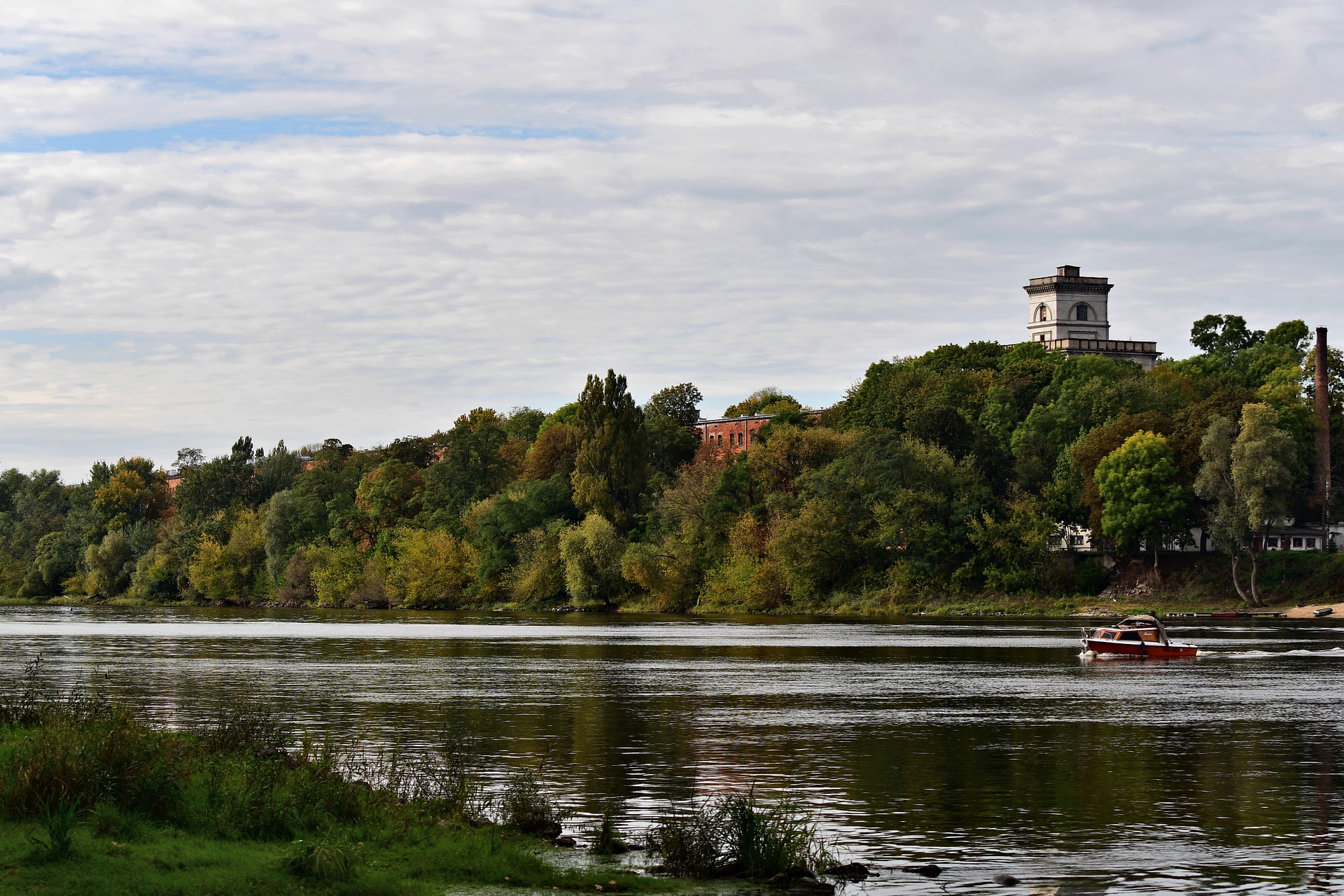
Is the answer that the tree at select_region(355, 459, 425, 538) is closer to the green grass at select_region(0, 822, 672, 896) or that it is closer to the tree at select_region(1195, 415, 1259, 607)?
the tree at select_region(1195, 415, 1259, 607)

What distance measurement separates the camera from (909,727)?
147 ft

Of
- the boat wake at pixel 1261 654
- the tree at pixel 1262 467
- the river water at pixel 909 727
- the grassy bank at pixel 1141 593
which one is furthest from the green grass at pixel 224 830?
the grassy bank at pixel 1141 593

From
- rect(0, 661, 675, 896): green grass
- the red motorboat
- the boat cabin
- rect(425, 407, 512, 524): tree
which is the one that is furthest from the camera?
rect(425, 407, 512, 524): tree

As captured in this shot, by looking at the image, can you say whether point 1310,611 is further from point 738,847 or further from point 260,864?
point 260,864

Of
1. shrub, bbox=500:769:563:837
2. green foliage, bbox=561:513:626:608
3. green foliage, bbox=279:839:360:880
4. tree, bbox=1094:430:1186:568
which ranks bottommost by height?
shrub, bbox=500:769:563:837

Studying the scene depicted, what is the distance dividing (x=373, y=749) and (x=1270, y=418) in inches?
4039

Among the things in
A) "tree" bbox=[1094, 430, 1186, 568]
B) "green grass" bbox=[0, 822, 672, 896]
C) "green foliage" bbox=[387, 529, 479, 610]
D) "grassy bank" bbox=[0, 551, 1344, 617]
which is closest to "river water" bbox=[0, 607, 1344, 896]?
"green grass" bbox=[0, 822, 672, 896]

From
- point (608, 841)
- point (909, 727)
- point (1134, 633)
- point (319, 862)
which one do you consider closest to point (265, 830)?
point (319, 862)

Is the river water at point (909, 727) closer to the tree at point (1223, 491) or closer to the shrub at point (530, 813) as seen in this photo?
the shrub at point (530, 813)

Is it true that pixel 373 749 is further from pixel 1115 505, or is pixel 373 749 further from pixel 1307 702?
pixel 1115 505

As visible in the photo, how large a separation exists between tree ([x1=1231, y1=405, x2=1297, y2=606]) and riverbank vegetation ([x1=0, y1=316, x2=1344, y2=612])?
171mm

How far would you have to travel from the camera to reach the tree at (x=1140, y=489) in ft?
404

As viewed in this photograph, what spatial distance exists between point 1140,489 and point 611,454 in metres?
54.8

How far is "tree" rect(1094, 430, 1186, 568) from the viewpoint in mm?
123125
